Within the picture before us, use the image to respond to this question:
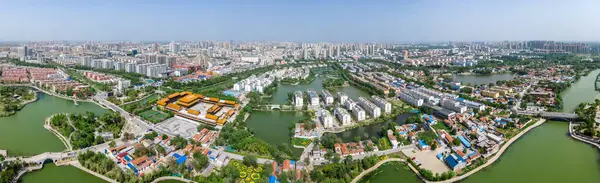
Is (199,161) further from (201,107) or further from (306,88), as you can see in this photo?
(306,88)

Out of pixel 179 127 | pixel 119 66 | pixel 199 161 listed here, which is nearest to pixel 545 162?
pixel 199 161

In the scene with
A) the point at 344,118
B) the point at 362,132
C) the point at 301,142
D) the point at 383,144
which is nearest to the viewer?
the point at 383,144

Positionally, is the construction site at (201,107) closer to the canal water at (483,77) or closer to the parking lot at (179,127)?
the parking lot at (179,127)

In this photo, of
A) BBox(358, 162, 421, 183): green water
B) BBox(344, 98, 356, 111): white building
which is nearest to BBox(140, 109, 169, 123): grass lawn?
BBox(344, 98, 356, 111): white building

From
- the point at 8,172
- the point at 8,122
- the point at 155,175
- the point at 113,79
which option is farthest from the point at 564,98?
the point at 113,79

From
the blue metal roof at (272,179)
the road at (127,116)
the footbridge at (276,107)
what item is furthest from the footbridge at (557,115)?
the road at (127,116)
